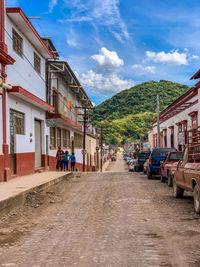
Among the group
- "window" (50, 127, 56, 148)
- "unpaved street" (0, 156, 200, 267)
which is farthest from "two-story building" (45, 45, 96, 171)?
"unpaved street" (0, 156, 200, 267)

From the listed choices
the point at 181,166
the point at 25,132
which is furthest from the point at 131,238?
the point at 25,132

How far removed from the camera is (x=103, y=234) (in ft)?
18.7

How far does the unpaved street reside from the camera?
14.4 ft

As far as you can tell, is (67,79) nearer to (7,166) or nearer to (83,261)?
(7,166)

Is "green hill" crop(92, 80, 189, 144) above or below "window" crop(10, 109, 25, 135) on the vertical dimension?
above

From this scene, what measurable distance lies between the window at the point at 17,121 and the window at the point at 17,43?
3.14 m

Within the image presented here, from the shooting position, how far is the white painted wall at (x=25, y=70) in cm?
1483

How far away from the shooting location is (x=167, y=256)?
175 inches

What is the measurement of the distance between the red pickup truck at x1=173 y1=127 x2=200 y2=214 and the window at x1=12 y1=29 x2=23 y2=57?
10.4 metres

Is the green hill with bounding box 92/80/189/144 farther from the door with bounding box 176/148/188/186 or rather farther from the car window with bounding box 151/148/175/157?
the door with bounding box 176/148/188/186

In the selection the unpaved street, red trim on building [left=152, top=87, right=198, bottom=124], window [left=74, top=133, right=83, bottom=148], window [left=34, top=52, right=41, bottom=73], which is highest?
window [left=34, top=52, right=41, bottom=73]

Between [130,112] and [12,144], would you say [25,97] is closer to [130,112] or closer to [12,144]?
[12,144]

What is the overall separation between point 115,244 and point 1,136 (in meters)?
9.49

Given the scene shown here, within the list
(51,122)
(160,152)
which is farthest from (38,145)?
(160,152)
